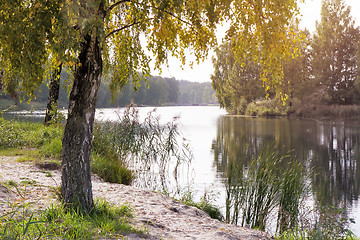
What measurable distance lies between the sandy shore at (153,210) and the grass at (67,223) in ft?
0.68

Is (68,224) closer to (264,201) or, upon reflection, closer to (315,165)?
(264,201)

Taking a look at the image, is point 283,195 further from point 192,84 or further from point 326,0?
point 192,84

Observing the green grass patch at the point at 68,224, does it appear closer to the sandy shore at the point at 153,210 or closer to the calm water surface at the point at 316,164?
the sandy shore at the point at 153,210

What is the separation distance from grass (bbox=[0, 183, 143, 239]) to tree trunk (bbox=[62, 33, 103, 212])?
0.20 m

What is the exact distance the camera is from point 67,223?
3.48 meters

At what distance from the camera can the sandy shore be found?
4.12m

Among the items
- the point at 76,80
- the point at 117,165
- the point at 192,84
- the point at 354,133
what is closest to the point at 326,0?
the point at 354,133

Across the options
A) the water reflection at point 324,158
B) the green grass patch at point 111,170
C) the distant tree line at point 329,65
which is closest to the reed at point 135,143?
the green grass patch at point 111,170

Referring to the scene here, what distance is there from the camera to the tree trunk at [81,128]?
4.06 m

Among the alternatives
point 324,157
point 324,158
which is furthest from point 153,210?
point 324,157

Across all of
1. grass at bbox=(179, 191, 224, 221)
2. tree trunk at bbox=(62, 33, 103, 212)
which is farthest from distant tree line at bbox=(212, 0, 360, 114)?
tree trunk at bbox=(62, 33, 103, 212)

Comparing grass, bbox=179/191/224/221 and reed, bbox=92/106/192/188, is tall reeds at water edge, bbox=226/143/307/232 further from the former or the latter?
reed, bbox=92/106/192/188

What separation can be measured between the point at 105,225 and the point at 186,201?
305cm

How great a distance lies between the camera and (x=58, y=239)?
Answer: 3.09 m
